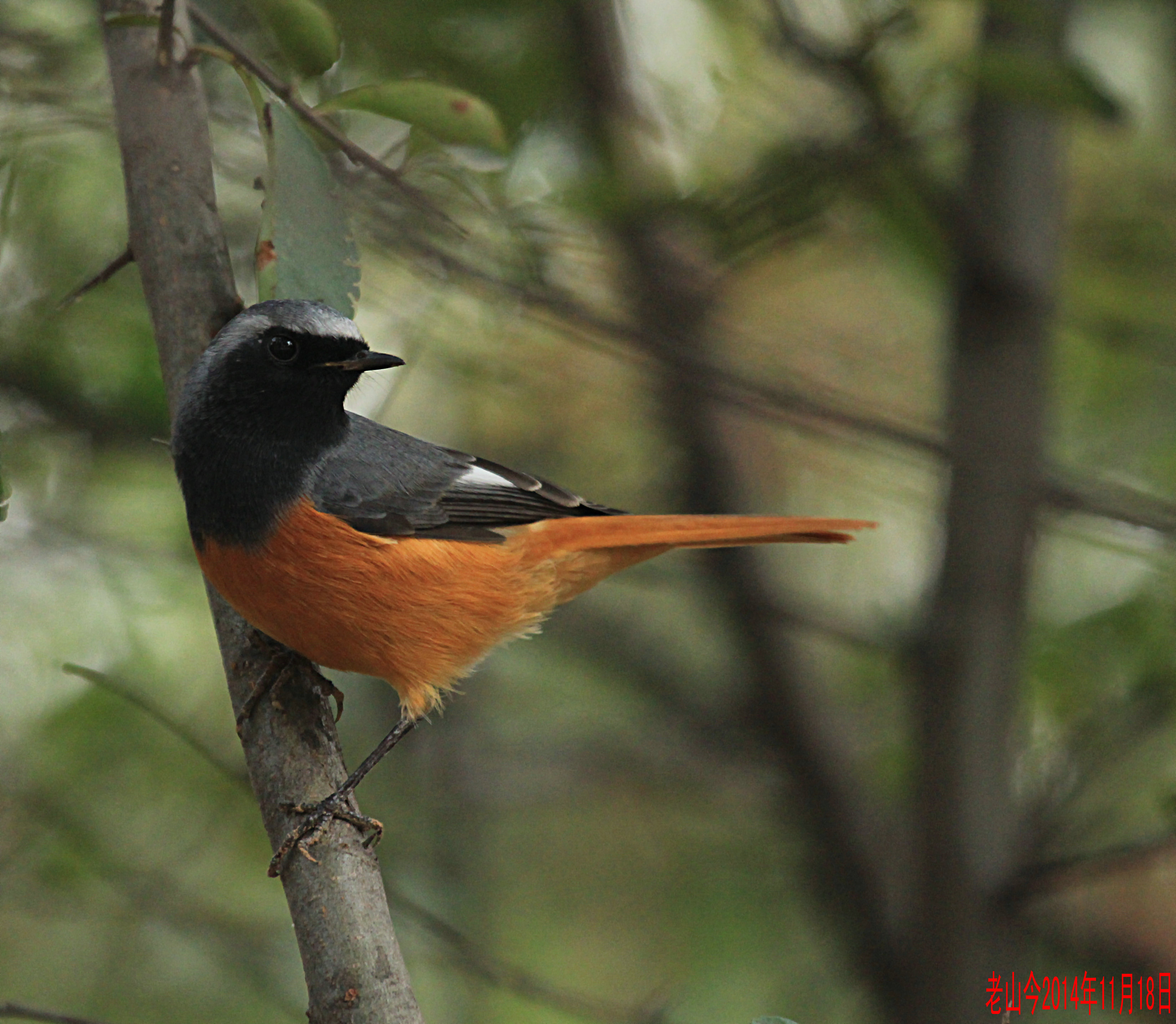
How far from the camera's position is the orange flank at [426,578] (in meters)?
2.72

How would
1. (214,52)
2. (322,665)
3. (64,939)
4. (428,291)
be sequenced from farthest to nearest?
(64,939) < (428,291) < (322,665) < (214,52)

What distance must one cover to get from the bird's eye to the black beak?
66 millimetres

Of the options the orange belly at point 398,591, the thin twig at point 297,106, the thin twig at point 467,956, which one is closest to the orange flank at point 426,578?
the orange belly at point 398,591

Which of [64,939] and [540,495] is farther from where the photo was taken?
[64,939]

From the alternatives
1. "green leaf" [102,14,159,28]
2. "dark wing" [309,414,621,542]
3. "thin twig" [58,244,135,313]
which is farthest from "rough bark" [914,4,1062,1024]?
"green leaf" [102,14,159,28]

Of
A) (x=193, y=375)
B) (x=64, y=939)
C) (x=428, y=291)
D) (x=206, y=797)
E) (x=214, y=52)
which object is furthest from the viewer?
(x=64, y=939)

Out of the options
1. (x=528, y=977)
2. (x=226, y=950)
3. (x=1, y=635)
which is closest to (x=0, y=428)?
(x=1, y=635)

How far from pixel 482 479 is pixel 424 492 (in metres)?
0.19

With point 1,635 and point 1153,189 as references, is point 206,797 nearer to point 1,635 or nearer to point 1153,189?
point 1,635

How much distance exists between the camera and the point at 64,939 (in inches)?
199

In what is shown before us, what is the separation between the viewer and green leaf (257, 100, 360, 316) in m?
2.22

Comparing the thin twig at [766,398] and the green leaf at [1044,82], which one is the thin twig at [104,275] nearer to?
the thin twig at [766,398]

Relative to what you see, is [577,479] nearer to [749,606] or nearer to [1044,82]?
[749,606]

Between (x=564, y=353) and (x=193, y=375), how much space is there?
289 cm
